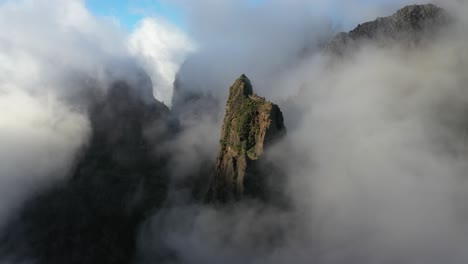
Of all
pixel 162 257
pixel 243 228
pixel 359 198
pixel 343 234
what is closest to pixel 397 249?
pixel 343 234

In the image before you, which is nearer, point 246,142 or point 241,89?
point 246,142

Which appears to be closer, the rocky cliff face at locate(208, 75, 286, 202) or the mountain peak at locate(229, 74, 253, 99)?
the rocky cliff face at locate(208, 75, 286, 202)

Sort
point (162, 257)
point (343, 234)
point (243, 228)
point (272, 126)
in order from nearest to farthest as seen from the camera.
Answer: point (272, 126) < point (243, 228) < point (343, 234) < point (162, 257)

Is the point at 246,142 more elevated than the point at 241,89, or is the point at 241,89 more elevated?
the point at 241,89

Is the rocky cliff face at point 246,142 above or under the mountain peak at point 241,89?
under

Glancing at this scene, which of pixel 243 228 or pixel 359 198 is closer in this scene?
pixel 243 228

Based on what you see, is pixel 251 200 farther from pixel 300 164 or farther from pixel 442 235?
pixel 442 235

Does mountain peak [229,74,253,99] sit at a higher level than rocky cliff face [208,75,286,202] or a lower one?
higher

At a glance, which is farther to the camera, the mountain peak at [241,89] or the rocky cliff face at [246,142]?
the mountain peak at [241,89]
